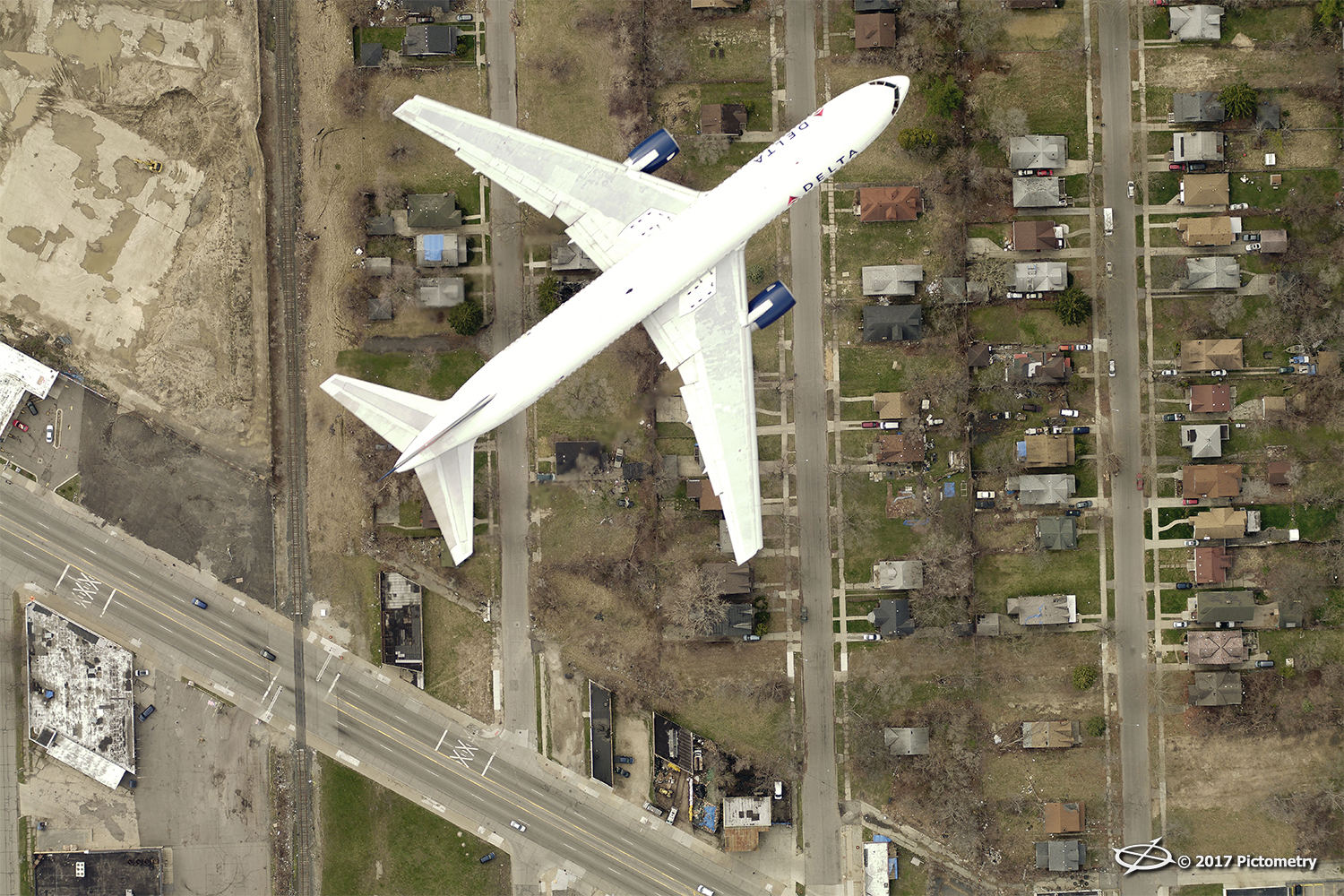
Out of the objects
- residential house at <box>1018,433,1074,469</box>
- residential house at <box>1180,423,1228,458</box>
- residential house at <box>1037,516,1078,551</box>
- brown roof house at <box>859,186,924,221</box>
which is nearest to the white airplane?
brown roof house at <box>859,186,924,221</box>

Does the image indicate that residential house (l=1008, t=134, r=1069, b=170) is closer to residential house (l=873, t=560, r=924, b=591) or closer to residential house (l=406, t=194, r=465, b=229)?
residential house (l=873, t=560, r=924, b=591)

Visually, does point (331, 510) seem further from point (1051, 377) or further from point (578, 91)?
point (1051, 377)

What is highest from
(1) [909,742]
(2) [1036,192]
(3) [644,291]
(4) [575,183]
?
(4) [575,183]

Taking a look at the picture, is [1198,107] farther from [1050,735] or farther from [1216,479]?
[1050,735]

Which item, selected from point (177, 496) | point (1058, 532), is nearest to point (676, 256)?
point (1058, 532)

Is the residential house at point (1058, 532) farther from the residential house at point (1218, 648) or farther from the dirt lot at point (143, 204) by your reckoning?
the dirt lot at point (143, 204)

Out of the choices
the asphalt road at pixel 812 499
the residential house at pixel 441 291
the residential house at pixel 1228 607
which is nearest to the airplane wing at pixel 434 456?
the residential house at pixel 441 291
